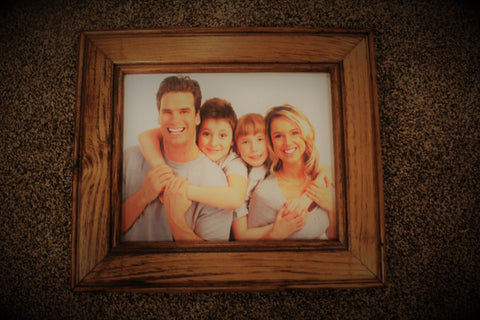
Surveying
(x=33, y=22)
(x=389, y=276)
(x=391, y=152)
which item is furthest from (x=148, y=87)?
(x=389, y=276)

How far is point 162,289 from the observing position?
458 mm

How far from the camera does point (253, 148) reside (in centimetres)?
49

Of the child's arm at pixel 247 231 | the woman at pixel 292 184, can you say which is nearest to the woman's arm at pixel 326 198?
the woman at pixel 292 184

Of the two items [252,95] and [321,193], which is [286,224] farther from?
[252,95]

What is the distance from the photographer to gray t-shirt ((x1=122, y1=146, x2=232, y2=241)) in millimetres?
480

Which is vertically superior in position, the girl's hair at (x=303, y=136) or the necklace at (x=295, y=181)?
the girl's hair at (x=303, y=136)

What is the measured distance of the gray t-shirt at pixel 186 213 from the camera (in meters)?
0.48

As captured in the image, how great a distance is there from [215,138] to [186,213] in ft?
0.55

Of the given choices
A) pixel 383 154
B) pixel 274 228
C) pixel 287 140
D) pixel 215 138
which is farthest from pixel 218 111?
pixel 383 154

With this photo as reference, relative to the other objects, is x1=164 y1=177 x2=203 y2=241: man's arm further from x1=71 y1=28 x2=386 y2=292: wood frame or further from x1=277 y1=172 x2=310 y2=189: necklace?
x1=277 y1=172 x2=310 y2=189: necklace

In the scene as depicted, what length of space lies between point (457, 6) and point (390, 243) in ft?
1.88

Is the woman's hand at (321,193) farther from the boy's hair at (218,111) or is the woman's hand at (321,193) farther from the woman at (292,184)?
the boy's hair at (218,111)

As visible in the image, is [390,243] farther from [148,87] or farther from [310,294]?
[148,87]

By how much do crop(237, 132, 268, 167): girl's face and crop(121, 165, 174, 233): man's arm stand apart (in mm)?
163
